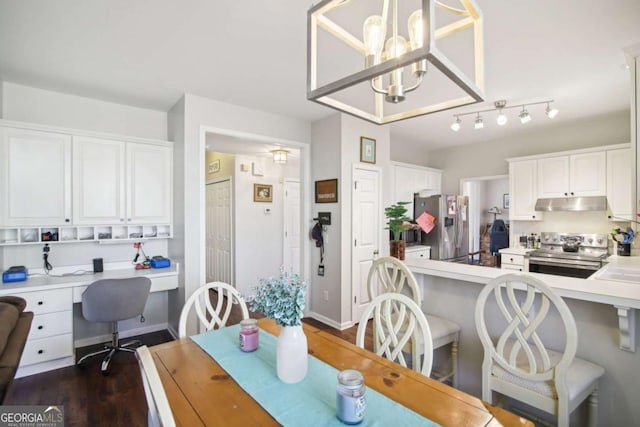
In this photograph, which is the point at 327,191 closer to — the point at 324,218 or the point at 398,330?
the point at 324,218

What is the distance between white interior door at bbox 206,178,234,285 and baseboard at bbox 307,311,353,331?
159 cm

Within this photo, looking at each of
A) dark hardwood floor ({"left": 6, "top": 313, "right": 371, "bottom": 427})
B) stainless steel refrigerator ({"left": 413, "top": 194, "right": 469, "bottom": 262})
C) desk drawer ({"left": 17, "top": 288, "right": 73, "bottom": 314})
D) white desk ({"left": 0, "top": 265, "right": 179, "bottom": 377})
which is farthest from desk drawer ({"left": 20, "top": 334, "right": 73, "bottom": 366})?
stainless steel refrigerator ({"left": 413, "top": 194, "right": 469, "bottom": 262})

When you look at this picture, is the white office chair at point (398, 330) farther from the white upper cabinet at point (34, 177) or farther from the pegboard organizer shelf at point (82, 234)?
the white upper cabinet at point (34, 177)

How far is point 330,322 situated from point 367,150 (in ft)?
7.35

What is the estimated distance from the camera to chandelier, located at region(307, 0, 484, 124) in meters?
0.92

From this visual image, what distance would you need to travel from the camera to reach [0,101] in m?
2.76

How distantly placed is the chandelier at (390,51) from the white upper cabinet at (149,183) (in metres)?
2.05

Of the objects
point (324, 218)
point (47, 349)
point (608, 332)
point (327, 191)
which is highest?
point (327, 191)

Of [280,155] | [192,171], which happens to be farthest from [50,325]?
[280,155]

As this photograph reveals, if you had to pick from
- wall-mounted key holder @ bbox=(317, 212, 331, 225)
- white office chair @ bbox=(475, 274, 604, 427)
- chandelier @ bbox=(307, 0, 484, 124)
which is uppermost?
chandelier @ bbox=(307, 0, 484, 124)

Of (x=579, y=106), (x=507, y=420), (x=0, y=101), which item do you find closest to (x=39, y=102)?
(x=0, y=101)

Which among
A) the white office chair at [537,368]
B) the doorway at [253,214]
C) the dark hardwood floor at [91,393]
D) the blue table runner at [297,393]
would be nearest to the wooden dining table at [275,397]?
the blue table runner at [297,393]

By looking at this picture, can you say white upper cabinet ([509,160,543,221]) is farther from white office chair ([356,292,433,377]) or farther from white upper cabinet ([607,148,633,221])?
white office chair ([356,292,433,377])

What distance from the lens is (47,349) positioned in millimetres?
2592
